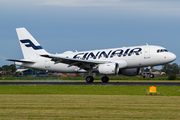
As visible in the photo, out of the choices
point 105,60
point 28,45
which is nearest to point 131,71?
point 105,60

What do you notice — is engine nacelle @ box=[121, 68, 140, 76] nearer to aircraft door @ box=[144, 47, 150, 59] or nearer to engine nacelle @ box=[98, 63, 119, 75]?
aircraft door @ box=[144, 47, 150, 59]

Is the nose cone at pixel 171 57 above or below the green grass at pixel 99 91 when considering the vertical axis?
above

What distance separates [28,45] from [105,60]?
13.5 meters

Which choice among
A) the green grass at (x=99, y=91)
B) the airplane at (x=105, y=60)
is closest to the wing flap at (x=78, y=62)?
the airplane at (x=105, y=60)

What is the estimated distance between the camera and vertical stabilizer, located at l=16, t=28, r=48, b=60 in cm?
4647

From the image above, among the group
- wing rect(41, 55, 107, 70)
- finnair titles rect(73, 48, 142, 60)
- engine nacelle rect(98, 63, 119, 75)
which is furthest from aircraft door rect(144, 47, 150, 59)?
wing rect(41, 55, 107, 70)

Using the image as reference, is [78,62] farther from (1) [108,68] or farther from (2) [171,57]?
(2) [171,57]

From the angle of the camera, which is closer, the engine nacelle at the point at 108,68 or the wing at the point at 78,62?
the engine nacelle at the point at 108,68

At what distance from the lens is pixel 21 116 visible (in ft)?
41.2

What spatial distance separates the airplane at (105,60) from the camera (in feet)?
127

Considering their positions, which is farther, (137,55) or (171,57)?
(137,55)

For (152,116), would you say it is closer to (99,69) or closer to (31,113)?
(31,113)

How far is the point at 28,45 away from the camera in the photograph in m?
46.9

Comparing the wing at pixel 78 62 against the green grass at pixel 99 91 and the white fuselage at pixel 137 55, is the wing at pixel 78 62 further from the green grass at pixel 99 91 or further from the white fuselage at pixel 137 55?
the green grass at pixel 99 91
